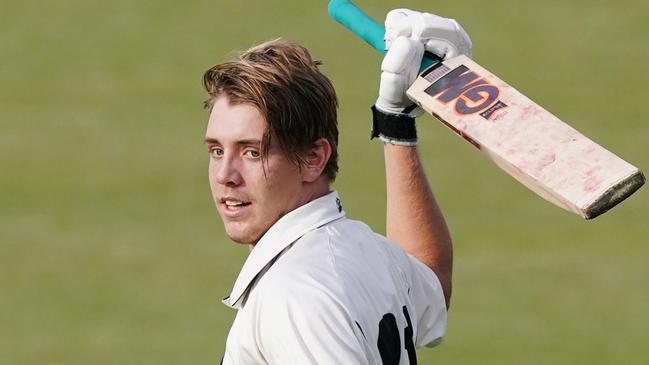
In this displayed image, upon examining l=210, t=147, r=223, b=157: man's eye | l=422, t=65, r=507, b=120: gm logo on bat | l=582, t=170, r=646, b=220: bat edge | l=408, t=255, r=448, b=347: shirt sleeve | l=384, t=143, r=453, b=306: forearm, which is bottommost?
l=582, t=170, r=646, b=220: bat edge

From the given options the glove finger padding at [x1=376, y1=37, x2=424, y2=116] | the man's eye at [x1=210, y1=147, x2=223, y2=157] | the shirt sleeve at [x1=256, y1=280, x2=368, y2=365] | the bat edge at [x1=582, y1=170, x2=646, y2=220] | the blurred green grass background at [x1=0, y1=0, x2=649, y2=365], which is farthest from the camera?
the blurred green grass background at [x1=0, y1=0, x2=649, y2=365]

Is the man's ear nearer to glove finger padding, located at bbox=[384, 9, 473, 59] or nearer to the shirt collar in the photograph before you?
the shirt collar

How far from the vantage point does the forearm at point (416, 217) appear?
18.6 ft

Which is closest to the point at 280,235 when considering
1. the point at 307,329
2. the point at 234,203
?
the point at 234,203

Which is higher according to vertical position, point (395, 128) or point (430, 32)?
point (430, 32)

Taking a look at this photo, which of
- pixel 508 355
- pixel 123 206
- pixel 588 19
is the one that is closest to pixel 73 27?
pixel 123 206

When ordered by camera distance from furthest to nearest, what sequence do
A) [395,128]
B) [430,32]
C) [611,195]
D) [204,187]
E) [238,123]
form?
[204,187]
[395,128]
[430,32]
[238,123]
[611,195]

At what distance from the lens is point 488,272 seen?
11.0 m

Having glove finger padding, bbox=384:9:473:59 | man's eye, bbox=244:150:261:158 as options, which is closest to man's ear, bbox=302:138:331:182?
man's eye, bbox=244:150:261:158

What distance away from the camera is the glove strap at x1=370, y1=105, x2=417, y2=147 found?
5.52 metres

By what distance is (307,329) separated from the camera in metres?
4.64

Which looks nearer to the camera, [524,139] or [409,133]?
[524,139]

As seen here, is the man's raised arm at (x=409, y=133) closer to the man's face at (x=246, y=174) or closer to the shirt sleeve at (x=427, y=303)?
the shirt sleeve at (x=427, y=303)

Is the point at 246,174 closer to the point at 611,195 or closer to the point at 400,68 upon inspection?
the point at 400,68
